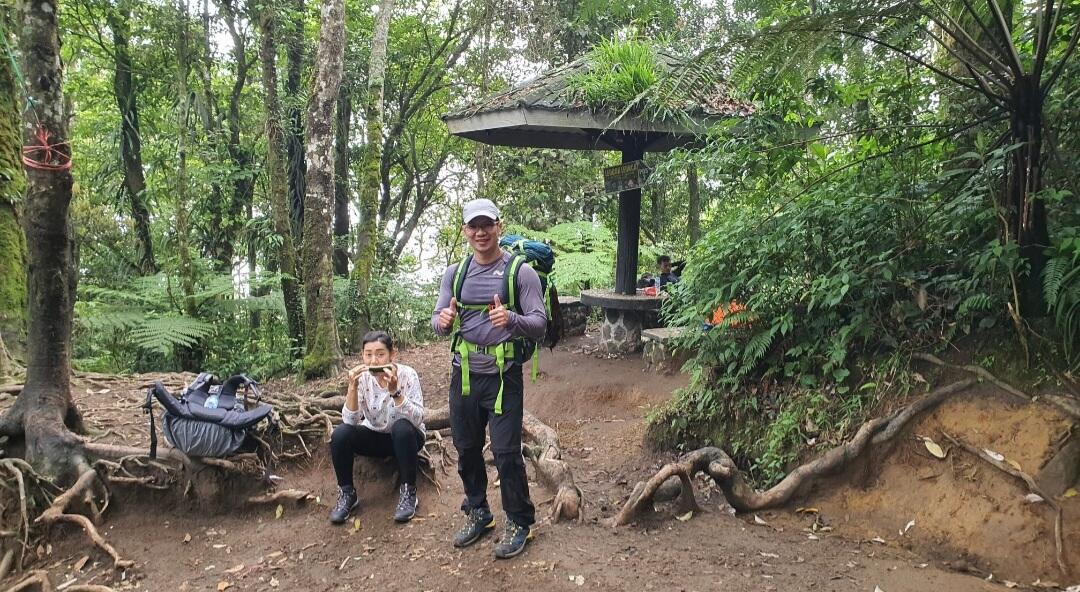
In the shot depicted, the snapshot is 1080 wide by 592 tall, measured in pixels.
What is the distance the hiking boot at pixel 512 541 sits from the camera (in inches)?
132

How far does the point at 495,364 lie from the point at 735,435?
2.59 meters

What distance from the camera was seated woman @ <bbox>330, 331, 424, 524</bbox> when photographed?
4.00m

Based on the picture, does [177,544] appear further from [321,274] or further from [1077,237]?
[1077,237]

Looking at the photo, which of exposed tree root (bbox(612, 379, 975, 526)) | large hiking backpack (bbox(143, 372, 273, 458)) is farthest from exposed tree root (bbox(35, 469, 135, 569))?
exposed tree root (bbox(612, 379, 975, 526))

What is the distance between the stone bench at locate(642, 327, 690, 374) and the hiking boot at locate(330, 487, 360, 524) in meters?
4.68

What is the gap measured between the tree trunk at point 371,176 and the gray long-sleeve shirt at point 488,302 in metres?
7.87

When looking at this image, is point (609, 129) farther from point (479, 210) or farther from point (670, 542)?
point (670, 542)

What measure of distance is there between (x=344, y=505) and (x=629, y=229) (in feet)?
19.6

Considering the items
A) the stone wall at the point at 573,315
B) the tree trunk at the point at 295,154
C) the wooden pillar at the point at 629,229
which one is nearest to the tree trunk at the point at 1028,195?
the wooden pillar at the point at 629,229

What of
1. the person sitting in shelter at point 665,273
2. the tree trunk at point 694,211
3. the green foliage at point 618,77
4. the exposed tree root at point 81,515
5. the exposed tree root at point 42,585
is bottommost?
the exposed tree root at point 42,585

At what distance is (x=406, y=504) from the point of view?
4.04 meters

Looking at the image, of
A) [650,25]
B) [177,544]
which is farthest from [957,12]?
[650,25]

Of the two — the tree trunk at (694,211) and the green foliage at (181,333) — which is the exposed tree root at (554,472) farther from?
the tree trunk at (694,211)

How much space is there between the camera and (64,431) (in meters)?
4.56
